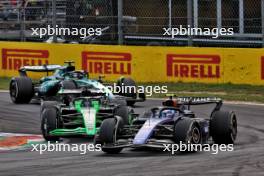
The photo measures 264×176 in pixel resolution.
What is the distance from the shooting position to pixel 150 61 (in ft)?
74.1

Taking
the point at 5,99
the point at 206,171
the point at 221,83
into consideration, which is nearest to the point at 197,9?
the point at 221,83

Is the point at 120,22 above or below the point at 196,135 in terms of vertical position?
above

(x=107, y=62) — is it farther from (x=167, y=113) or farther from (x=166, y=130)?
(x=166, y=130)

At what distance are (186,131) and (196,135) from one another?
339 millimetres

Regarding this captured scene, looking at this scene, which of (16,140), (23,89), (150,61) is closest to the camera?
(16,140)

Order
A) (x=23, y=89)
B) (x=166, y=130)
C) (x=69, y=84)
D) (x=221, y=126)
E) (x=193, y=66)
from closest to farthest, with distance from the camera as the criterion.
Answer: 1. (x=166, y=130)
2. (x=221, y=126)
3. (x=69, y=84)
4. (x=23, y=89)
5. (x=193, y=66)

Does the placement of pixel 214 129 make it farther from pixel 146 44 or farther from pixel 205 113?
pixel 146 44

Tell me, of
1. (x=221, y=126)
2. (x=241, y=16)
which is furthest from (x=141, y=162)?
(x=241, y=16)

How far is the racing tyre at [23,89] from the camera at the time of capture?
61.0ft

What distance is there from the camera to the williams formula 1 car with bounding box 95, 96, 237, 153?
445 inches

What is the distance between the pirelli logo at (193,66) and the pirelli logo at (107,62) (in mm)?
1283

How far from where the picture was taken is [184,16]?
2342cm

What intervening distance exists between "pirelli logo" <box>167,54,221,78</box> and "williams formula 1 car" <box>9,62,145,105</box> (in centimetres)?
357

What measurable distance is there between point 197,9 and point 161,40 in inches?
54.1
